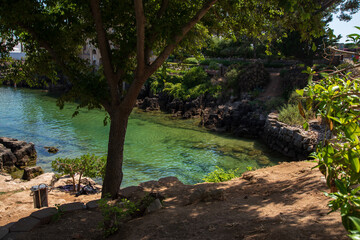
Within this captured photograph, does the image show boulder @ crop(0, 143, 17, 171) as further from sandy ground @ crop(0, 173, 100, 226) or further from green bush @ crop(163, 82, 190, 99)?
green bush @ crop(163, 82, 190, 99)

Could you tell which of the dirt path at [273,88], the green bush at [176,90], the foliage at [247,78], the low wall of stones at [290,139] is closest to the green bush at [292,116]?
the low wall of stones at [290,139]

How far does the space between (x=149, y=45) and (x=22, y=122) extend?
22637mm

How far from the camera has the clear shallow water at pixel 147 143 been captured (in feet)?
50.8

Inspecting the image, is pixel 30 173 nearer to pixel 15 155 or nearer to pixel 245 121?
pixel 15 155

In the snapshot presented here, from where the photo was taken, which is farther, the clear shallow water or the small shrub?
the small shrub

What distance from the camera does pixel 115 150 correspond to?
684cm

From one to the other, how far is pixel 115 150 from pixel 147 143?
1338cm

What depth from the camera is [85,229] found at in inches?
219

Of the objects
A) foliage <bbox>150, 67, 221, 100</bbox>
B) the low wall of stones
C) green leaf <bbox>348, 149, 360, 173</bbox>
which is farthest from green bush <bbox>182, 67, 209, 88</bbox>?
green leaf <bbox>348, 149, 360, 173</bbox>

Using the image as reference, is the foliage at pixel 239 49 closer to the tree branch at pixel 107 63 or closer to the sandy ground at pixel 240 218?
the tree branch at pixel 107 63

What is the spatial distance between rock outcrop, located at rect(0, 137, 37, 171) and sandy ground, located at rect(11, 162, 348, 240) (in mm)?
10609

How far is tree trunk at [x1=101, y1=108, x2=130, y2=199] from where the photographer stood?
22.3 ft

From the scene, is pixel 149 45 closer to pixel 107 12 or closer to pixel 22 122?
pixel 107 12

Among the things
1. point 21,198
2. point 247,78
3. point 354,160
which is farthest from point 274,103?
point 354,160
